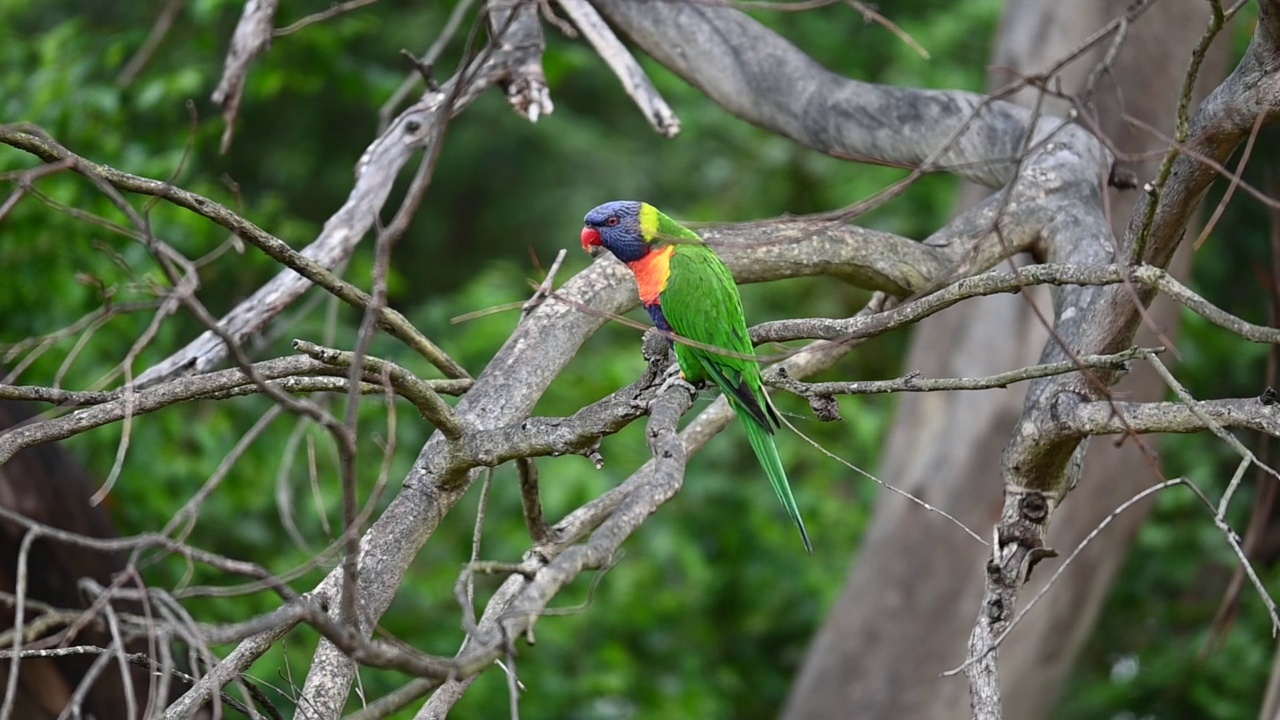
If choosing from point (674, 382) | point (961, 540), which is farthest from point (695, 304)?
point (961, 540)

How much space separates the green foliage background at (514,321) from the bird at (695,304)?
294 millimetres

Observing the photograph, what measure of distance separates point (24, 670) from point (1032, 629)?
4245 mm

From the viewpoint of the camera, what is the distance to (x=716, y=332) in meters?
2.64

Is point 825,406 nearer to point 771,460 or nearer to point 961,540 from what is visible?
point 771,460

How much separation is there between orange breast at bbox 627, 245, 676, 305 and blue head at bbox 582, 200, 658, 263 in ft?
0.07

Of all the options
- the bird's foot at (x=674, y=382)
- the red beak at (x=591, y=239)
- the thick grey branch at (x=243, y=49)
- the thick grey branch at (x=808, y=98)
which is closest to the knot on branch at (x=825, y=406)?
the bird's foot at (x=674, y=382)

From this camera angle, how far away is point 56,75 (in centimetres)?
436

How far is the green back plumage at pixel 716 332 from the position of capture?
2.47 meters

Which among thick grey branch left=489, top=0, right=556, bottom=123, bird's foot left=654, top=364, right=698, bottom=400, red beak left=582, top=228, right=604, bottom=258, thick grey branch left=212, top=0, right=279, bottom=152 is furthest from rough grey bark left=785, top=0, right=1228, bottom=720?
bird's foot left=654, top=364, right=698, bottom=400

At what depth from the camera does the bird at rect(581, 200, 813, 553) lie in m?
2.49

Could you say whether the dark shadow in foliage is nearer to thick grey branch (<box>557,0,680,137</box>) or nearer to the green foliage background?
the green foliage background

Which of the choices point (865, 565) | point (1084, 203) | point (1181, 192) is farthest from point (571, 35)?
point (865, 565)

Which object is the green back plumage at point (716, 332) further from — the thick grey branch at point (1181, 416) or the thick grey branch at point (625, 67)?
the thick grey branch at point (1181, 416)

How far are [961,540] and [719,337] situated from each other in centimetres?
348
